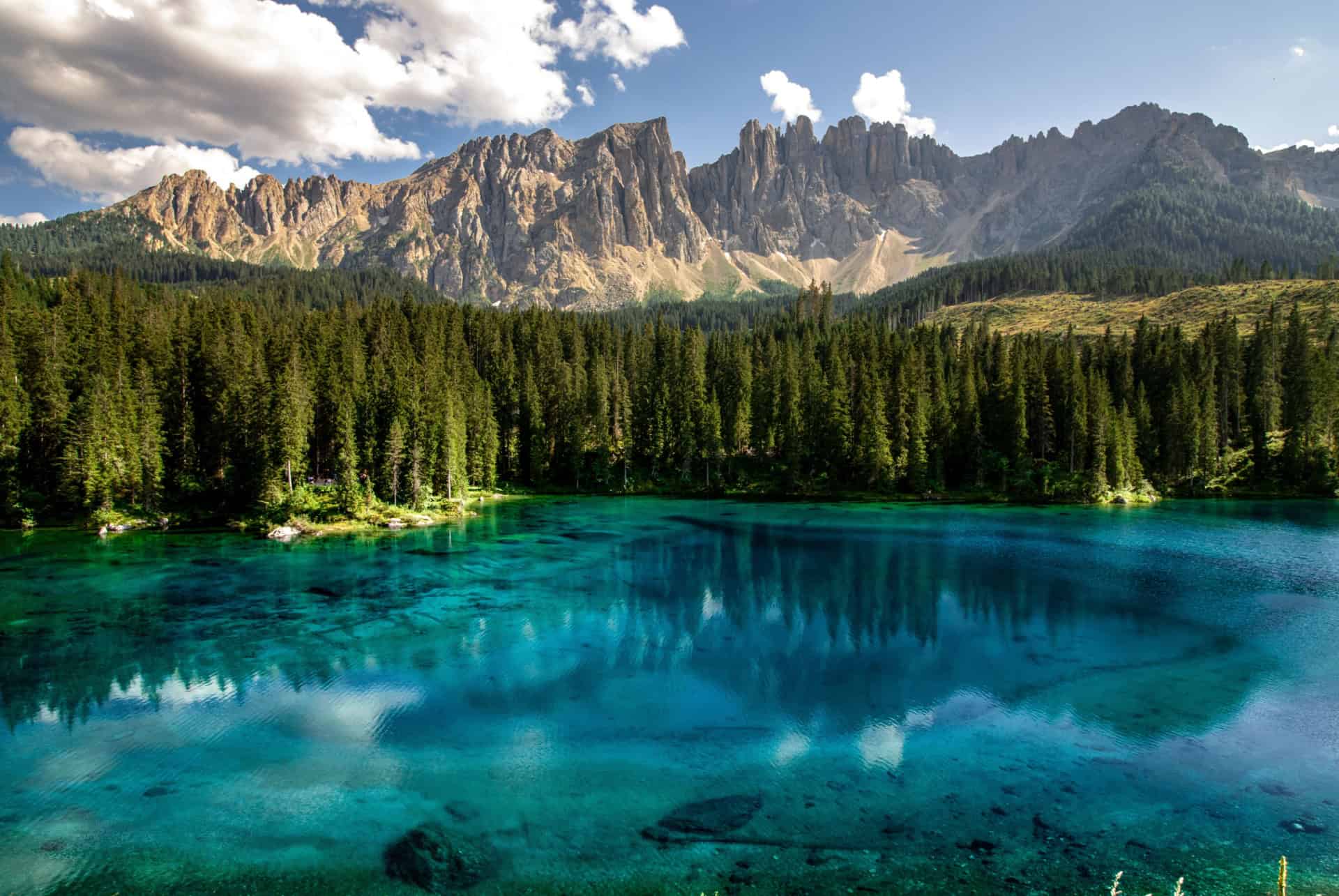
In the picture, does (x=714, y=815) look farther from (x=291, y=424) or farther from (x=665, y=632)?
(x=291, y=424)

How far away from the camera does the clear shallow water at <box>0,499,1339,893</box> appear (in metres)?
16.2

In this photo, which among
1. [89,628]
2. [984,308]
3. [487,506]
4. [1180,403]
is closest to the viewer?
[89,628]

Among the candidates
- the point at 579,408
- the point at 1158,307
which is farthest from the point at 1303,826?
the point at 1158,307

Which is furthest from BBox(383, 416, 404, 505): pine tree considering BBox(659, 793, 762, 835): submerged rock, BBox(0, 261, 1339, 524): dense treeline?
BBox(659, 793, 762, 835): submerged rock

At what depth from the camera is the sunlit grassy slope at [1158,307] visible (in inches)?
5497

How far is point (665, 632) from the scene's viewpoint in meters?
34.3

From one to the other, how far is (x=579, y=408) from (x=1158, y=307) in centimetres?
14826

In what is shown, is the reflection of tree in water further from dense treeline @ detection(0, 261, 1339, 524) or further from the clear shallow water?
dense treeline @ detection(0, 261, 1339, 524)

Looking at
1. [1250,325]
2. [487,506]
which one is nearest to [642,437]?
[487,506]

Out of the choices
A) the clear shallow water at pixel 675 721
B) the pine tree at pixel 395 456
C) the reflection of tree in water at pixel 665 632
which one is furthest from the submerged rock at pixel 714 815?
the pine tree at pixel 395 456

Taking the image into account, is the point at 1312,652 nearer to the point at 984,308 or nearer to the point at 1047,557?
the point at 1047,557

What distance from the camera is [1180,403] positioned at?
84.5 m

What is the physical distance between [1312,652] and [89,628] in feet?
180

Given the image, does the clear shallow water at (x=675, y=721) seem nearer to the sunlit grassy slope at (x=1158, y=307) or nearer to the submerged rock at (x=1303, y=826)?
the submerged rock at (x=1303, y=826)
